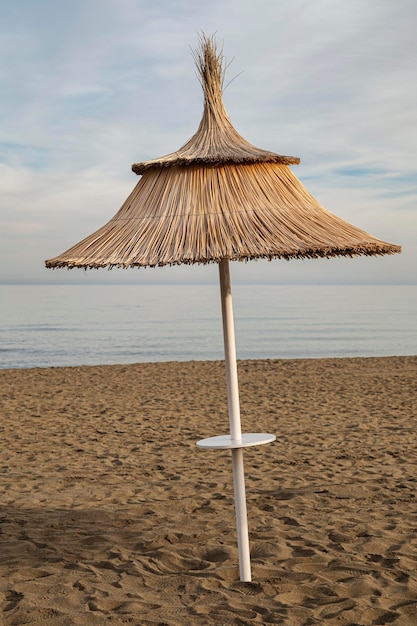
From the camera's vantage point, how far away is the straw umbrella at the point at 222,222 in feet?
11.8

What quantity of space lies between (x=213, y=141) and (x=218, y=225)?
71cm

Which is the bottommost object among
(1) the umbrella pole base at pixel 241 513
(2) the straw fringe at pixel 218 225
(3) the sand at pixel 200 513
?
(3) the sand at pixel 200 513

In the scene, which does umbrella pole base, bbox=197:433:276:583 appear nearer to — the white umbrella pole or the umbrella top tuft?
the white umbrella pole

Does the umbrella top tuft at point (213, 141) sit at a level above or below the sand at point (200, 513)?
above

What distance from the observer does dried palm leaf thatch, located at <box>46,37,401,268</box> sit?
359 centimetres

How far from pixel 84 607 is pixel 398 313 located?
51040 mm

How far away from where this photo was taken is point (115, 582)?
4.46 metres

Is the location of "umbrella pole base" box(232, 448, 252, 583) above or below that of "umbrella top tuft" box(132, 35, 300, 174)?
below

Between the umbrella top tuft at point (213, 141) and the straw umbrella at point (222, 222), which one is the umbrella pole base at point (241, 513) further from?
the umbrella top tuft at point (213, 141)

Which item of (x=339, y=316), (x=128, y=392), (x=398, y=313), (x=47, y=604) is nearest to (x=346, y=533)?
(x=47, y=604)

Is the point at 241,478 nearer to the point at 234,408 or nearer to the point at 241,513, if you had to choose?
the point at 241,513

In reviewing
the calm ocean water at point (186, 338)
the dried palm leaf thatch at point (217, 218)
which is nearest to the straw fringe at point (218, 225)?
the dried palm leaf thatch at point (217, 218)

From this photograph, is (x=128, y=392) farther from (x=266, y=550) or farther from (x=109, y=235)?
(x=109, y=235)

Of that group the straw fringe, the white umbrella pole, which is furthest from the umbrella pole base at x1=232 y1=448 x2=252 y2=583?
the straw fringe
